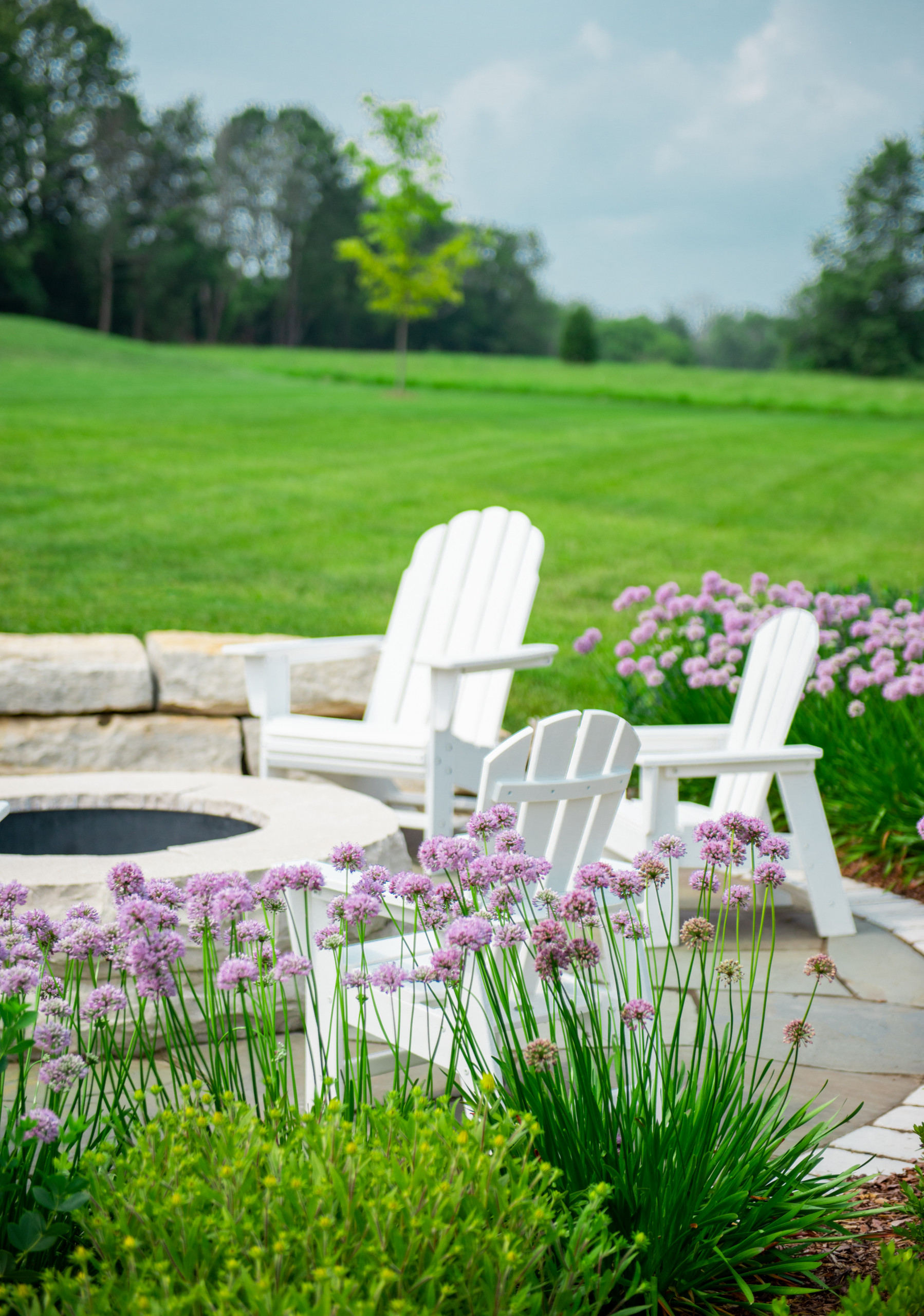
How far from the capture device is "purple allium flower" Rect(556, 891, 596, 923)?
1.41m

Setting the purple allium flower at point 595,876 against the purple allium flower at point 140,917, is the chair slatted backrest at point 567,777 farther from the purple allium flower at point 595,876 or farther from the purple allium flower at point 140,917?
the purple allium flower at point 140,917

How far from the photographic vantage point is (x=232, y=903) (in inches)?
57.8

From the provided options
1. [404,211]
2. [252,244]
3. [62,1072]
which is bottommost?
[62,1072]

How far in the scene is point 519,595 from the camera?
442 cm

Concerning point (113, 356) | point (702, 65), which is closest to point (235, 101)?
point (702, 65)

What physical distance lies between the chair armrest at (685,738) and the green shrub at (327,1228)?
248cm

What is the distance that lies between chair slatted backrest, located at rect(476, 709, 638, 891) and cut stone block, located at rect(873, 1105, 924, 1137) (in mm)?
751

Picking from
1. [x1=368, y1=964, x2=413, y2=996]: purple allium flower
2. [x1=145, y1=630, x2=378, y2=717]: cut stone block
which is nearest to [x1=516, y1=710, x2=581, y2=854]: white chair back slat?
[x1=368, y1=964, x2=413, y2=996]: purple allium flower

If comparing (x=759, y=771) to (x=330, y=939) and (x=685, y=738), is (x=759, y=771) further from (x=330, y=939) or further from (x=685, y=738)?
(x=330, y=939)

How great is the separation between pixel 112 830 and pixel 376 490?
917cm

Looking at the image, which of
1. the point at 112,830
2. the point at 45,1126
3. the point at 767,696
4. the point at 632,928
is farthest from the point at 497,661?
the point at 45,1126

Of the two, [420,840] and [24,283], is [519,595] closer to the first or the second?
[420,840]

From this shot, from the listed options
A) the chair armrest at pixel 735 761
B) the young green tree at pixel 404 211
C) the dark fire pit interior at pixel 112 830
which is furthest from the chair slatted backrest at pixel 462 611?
the young green tree at pixel 404 211

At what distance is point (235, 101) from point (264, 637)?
122 feet
